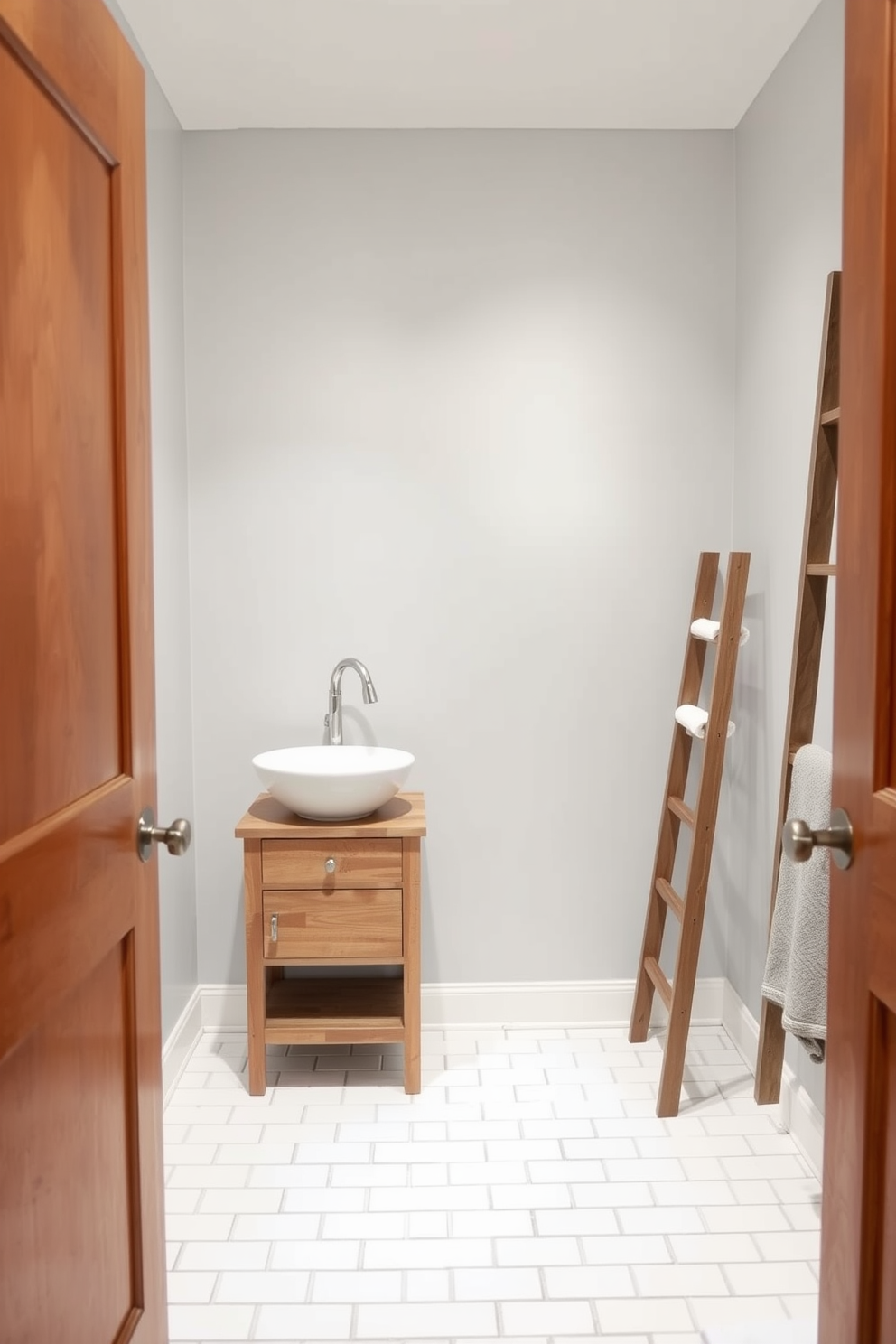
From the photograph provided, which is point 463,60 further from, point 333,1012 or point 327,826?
point 333,1012

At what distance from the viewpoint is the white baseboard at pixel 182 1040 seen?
2.77m

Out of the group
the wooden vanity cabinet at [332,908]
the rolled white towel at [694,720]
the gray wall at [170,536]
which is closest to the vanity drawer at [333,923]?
the wooden vanity cabinet at [332,908]

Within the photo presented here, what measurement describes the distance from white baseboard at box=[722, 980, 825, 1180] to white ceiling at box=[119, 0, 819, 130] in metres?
2.38

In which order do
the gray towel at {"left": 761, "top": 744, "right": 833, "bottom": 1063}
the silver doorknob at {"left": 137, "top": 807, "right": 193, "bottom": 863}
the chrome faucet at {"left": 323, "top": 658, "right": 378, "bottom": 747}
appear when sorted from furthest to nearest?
the chrome faucet at {"left": 323, "top": 658, "right": 378, "bottom": 747} < the gray towel at {"left": 761, "top": 744, "right": 833, "bottom": 1063} < the silver doorknob at {"left": 137, "top": 807, "right": 193, "bottom": 863}

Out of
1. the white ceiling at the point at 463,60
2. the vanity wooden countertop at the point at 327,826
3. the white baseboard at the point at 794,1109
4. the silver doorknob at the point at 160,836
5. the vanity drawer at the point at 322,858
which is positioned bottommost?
the white baseboard at the point at 794,1109

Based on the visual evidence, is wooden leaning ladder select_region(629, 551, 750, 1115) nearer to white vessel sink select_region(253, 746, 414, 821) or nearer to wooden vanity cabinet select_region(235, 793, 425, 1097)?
wooden vanity cabinet select_region(235, 793, 425, 1097)

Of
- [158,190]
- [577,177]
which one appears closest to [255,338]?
[158,190]

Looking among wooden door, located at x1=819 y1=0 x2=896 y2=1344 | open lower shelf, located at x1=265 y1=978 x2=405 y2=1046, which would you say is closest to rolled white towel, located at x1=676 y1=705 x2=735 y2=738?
open lower shelf, located at x1=265 y1=978 x2=405 y2=1046

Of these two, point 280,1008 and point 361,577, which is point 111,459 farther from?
point 280,1008

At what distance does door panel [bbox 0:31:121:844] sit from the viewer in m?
1.04

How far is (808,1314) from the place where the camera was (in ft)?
6.30

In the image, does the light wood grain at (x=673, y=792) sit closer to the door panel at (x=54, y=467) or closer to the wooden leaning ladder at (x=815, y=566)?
the wooden leaning ladder at (x=815, y=566)

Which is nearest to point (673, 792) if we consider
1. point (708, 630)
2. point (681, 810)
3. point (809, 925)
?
point (681, 810)

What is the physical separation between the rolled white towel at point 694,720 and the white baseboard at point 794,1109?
79 cm
